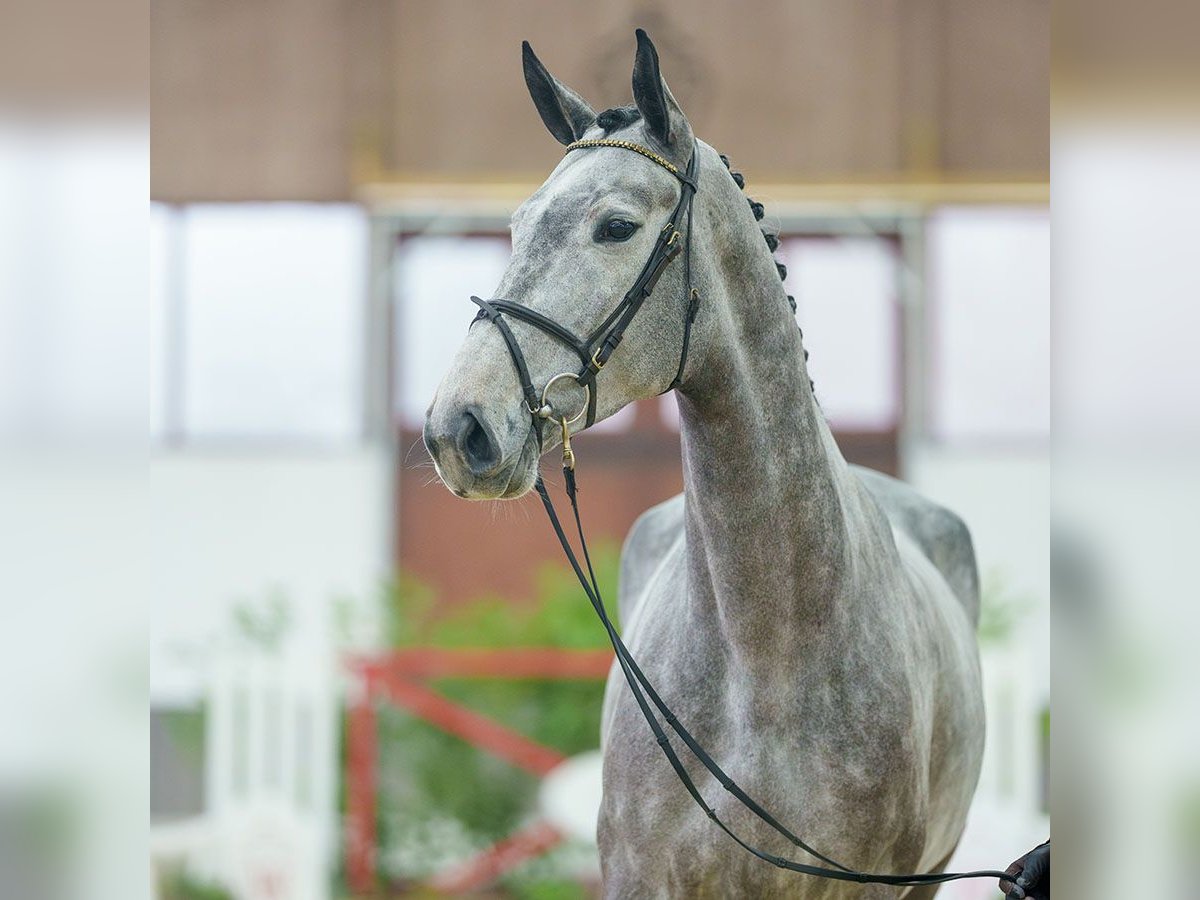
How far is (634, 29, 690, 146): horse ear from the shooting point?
51.6 inches

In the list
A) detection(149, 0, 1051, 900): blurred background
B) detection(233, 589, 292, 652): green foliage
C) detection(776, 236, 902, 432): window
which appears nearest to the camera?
detection(233, 589, 292, 652): green foliage

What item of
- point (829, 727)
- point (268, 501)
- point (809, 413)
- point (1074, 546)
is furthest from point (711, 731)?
point (268, 501)

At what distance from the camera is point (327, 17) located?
5883 millimetres

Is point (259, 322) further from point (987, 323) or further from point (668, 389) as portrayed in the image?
point (668, 389)

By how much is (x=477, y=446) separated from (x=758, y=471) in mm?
357

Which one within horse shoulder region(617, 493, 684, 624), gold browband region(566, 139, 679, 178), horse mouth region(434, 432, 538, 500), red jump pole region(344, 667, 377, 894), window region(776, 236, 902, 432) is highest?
window region(776, 236, 902, 432)

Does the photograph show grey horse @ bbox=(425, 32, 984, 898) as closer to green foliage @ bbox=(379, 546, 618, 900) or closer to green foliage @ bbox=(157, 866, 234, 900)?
green foliage @ bbox=(379, 546, 618, 900)

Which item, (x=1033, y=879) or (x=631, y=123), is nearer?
(x=1033, y=879)

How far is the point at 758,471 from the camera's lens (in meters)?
1.46

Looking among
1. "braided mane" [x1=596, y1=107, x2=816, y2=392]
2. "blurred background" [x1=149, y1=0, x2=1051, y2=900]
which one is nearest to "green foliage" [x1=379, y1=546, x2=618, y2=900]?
"blurred background" [x1=149, y1=0, x2=1051, y2=900]

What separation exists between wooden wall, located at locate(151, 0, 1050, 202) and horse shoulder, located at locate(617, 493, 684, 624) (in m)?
3.66

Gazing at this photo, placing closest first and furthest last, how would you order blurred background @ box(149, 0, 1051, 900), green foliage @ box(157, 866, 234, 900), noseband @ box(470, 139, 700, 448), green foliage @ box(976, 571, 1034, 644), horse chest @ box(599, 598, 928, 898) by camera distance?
noseband @ box(470, 139, 700, 448)
horse chest @ box(599, 598, 928, 898)
green foliage @ box(157, 866, 234, 900)
green foliage @ box(976, 571, 1034, 644)
blurred background @ box(149, 0, 1051, 900)

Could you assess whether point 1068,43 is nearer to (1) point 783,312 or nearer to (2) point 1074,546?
(2) point 1074,546

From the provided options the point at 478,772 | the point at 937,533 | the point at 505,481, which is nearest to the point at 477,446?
the point at 505,481
